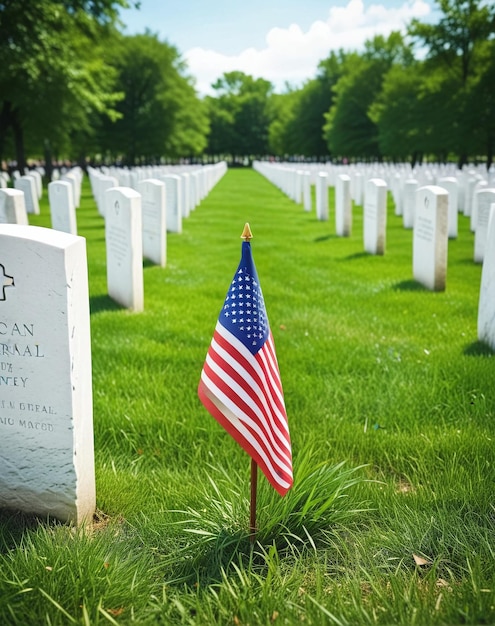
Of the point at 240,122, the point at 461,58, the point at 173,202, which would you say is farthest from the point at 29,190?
the point at 240,122

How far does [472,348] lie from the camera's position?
565cm

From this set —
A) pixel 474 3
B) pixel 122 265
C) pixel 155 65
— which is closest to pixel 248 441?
pixel 122 265

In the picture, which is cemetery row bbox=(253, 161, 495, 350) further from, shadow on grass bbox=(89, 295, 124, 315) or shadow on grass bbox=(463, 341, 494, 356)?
shadow on grass bbox=(89, 295, 124, 315)

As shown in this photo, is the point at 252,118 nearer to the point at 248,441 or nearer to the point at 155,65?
the point at 155,65

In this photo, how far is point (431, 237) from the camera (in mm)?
7977

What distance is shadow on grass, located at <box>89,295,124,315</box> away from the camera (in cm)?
722

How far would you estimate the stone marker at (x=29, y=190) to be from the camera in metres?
17.2

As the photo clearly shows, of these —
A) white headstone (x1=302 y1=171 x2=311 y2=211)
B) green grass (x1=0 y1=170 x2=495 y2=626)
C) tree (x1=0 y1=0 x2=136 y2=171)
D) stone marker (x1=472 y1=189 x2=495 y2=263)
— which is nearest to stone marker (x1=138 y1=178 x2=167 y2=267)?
green grass (x1=0 y1=170 x2=495 y2=626)

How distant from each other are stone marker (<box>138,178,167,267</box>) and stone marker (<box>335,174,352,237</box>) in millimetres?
5222

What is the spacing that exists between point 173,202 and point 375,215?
17.2ft

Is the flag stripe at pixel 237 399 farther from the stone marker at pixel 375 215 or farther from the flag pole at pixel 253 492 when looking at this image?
the stone marker at pixel 375 215

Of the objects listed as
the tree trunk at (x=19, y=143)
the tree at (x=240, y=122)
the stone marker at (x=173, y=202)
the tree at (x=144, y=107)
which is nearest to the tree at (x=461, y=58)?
the tree at (x=144, y=107)

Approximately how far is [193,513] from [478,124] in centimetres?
4284

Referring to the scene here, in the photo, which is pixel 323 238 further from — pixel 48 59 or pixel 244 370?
pixel 48 59
